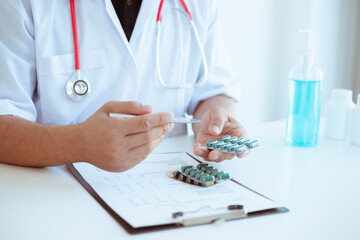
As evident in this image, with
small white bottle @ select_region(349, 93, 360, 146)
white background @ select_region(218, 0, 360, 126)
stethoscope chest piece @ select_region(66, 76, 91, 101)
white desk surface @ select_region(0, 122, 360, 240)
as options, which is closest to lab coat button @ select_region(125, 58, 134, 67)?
stethoscope chest piece @ select_region(66, 76, 91, 101)

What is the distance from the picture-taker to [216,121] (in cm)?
108

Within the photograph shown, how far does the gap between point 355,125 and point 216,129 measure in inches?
19.5

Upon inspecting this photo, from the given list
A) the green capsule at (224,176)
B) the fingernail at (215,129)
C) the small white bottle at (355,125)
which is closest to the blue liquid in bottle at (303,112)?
the small white bottle at (355,125)

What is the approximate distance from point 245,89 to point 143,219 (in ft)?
5.47

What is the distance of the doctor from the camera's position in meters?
0.86

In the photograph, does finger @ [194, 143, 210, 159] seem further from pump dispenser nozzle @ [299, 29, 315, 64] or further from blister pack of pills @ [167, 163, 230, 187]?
pump dispenser nozzle @ [299, 29, 315, 64]

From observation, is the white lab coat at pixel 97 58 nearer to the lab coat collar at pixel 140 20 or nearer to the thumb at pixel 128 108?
the lab coat collar at pixel 140 20

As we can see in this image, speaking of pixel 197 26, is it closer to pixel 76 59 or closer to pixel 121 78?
pixel 121 78

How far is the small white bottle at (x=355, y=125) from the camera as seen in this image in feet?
4.10

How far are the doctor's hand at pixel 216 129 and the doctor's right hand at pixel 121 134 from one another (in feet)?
0.61

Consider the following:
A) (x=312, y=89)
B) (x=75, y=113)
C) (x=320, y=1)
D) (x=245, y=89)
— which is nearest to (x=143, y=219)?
(x=75, y=113)

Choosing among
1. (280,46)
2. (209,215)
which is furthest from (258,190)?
A: (280,46)

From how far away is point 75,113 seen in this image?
1.19 meters

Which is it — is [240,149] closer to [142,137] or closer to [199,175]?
[199,175]
